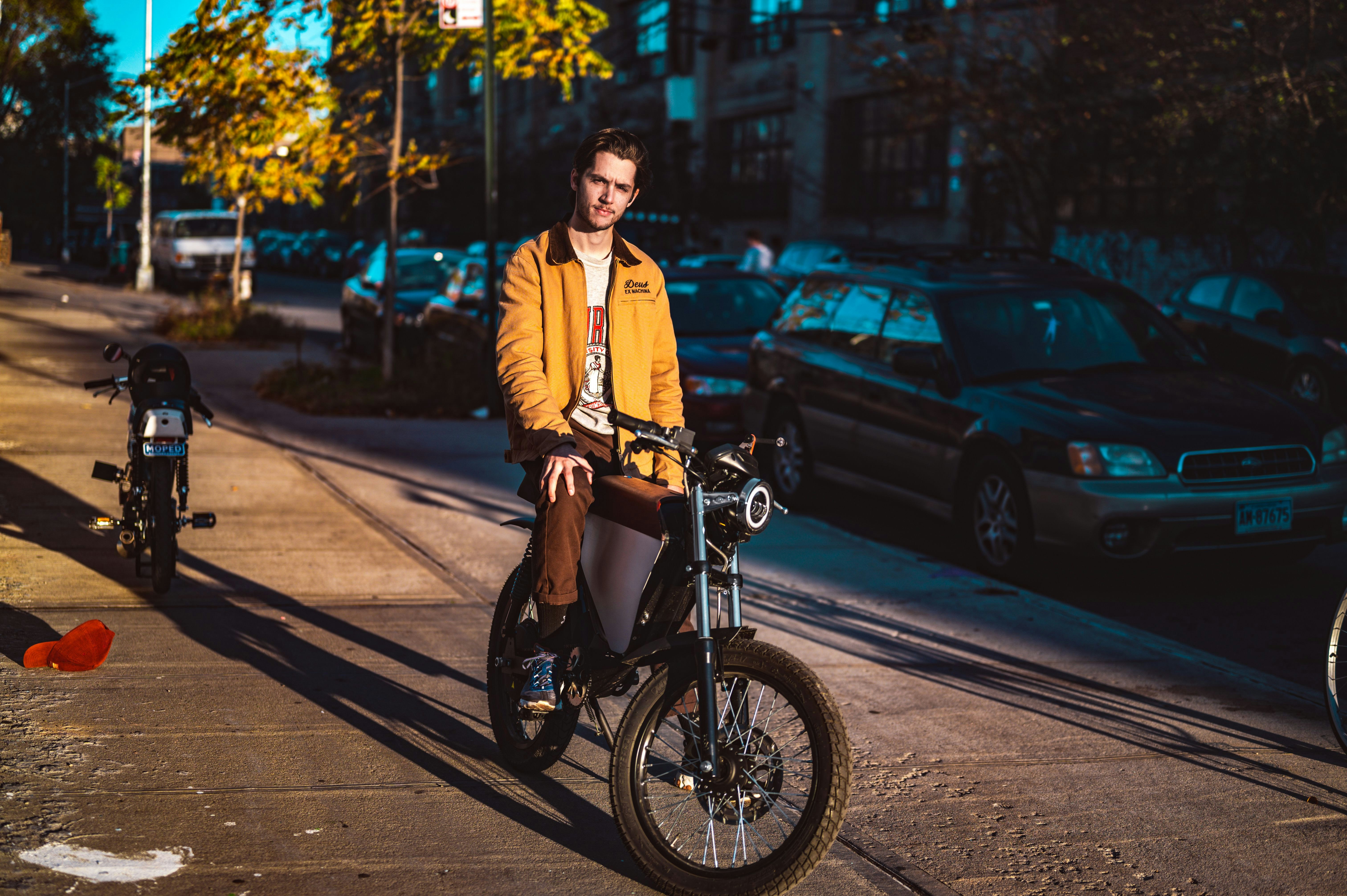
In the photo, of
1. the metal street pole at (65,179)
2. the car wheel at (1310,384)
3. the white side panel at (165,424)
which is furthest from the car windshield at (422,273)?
the metal street pole at (65,179)

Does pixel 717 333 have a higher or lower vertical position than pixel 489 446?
higher

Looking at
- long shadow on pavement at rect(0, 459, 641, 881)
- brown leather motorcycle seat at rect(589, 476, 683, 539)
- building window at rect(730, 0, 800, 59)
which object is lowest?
long shadow on pavement at rect(0, 459, 641, 881)

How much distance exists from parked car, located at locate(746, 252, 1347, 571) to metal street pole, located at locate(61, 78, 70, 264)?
56.3 m

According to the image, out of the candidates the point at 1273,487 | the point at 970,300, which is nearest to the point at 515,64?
the point at 970,300

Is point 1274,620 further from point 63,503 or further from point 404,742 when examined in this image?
point 63,503

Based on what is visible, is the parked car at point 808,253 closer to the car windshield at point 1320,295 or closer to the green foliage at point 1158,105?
the green foliage at point 1158,105

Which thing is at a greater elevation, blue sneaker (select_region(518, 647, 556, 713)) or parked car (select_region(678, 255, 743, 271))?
parked car (select_region(678, 255, 743, 271))

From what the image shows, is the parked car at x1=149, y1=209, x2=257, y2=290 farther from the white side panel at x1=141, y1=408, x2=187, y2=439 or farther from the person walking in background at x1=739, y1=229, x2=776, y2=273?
the white side panel at x1=141, y1=408, x2=187, y2=439

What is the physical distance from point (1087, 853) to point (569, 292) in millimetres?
2201

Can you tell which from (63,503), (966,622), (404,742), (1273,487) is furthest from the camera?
(63,503)

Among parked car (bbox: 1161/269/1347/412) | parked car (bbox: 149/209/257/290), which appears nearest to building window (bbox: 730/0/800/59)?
parked car (bbox: 149/209/257/290)

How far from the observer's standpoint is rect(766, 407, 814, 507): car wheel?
1000 centimetres

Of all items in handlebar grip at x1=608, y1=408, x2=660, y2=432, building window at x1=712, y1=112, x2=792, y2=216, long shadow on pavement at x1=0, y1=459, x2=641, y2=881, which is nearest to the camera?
handlebar grip at x1=608, y1=408, x2=660, y2=432

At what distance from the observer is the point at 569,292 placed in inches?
164
